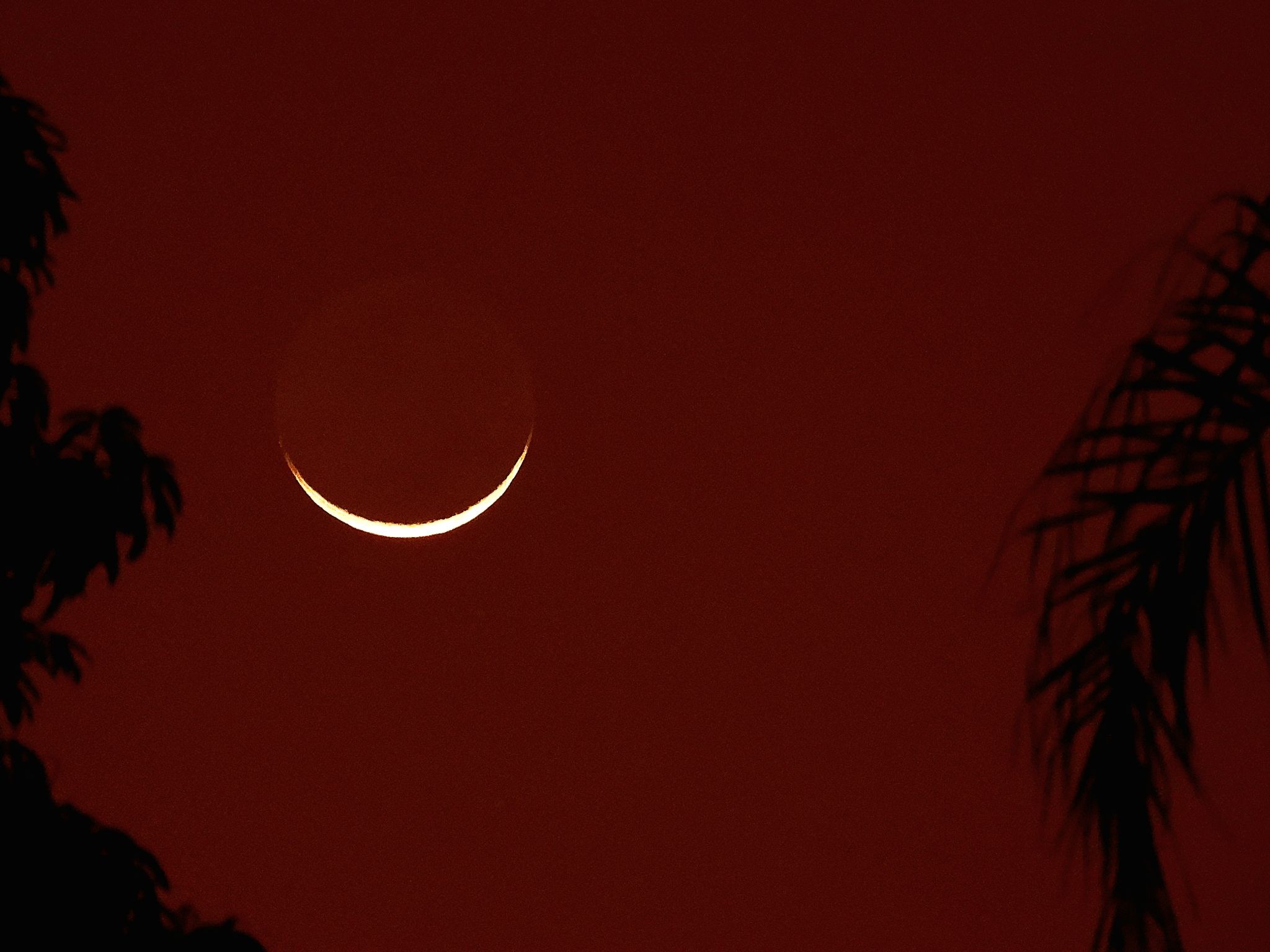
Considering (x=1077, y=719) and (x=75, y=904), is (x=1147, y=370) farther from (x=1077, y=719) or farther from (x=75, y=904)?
(x=75, y=904)

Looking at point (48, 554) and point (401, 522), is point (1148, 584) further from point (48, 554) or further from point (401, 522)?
point (401, 522)

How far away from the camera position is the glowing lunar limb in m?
6.92

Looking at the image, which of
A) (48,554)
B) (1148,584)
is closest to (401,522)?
(48,554)

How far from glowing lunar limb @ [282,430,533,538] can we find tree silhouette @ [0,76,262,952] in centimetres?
479

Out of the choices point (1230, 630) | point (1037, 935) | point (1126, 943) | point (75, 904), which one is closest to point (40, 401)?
point (75, 904)

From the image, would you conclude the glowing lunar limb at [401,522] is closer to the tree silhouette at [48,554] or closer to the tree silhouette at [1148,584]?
the tree silhouette at [48,554]

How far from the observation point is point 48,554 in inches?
78.2

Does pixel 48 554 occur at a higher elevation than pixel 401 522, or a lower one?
lower

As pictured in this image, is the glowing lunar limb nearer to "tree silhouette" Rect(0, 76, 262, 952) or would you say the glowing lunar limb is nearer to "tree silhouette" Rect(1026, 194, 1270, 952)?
"tree silhouette" Rect(0, 76, 262, 952)

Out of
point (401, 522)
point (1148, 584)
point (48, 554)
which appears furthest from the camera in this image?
point (401, 522)

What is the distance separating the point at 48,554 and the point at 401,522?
491 centimetres

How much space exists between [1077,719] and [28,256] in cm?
174

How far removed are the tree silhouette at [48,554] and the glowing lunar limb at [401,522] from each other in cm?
479

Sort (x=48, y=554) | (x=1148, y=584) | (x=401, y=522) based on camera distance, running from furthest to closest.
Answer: (x=401, y=522), (x=48, y=554), (x=1148, y=584)
